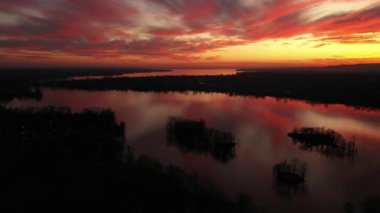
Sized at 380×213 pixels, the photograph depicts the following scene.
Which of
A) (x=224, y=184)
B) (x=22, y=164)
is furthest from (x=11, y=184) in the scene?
(x=224, y=184)

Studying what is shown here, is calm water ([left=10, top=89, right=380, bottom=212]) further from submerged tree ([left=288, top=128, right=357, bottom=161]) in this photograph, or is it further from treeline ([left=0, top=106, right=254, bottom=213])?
treeline ([left=0, top=106, right=254, bottom=213])

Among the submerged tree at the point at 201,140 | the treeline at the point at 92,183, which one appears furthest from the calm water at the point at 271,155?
the treeline at the point at 92,183

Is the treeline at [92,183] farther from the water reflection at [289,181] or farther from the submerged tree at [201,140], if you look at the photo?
the submerged tree at [201,140]

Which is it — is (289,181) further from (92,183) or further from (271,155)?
(92,183)

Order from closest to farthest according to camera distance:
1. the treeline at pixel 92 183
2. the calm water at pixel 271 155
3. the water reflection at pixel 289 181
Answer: the treeline at pixel 92 183, the calm water at pixel 271 155, the water reflection at pixel 289 181

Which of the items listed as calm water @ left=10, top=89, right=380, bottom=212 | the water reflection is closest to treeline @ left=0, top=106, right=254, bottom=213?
calm water @ left=10, top=89, right=380, bottom=212

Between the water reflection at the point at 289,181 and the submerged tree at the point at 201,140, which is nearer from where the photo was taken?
the water reflection at the point at 289,181

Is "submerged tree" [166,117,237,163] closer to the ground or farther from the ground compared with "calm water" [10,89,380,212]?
farther from the ground
